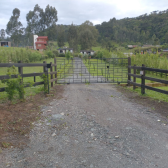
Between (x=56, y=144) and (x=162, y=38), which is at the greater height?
(x=162, y=38)

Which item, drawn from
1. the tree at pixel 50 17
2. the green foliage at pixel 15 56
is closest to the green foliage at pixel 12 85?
the green foliage at pixel 15 56

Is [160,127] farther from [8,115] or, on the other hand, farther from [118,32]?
[118,32]

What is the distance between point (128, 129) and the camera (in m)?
Answer: 4.13

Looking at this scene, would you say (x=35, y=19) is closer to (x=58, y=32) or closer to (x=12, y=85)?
(x=58, y=32)

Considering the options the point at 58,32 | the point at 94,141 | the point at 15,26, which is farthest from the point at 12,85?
the point at 58,32

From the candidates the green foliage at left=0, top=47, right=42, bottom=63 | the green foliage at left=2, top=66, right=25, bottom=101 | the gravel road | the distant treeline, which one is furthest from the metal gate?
the distant treeline

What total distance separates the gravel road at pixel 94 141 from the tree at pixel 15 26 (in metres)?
82.3

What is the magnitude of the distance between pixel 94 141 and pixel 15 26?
85.5 m

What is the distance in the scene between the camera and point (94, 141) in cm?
357

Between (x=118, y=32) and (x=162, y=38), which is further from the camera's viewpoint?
(x=118, y=32)

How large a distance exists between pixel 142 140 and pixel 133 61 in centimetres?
1789

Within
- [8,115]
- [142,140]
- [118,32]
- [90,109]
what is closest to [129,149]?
[142,140]

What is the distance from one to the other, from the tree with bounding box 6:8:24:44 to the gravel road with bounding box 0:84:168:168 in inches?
3240

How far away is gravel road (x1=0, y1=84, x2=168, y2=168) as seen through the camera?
2858 millimetres
